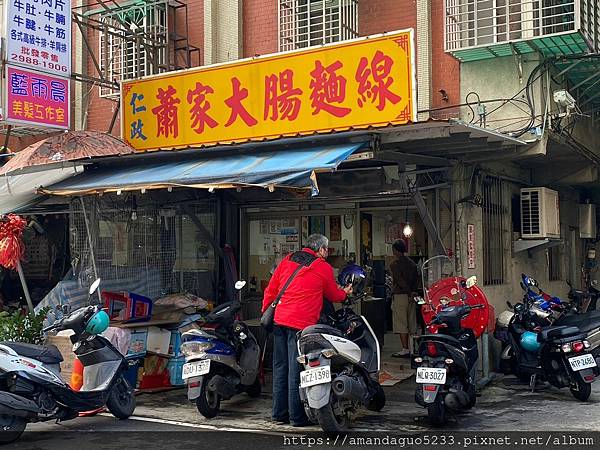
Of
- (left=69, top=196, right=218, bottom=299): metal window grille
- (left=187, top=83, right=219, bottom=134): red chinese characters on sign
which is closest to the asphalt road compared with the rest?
(left=69, top=196, right=218, bottom=299): metal window grille

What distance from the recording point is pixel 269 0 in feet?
40.7

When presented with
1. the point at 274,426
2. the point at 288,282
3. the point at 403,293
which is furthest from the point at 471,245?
the point at 274,426

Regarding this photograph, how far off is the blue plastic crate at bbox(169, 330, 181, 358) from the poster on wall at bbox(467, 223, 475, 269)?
4049 millimetres

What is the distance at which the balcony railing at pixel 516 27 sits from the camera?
Answer: 926cm

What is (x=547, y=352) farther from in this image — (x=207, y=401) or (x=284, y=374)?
(x=207, y=401)

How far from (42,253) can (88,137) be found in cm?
474

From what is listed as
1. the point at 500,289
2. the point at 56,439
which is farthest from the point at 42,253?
the point at 500,289

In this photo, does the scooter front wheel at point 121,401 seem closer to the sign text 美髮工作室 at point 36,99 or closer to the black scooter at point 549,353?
the black scooter at point 549,353

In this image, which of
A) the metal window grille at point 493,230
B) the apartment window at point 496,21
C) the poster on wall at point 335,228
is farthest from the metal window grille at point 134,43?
the metal window grille at point 493,230

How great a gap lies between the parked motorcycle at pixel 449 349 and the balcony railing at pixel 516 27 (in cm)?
360

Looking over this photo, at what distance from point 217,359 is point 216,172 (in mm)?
2134

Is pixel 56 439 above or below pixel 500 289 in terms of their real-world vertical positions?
below

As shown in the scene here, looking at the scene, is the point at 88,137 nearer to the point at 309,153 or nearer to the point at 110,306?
the point at 110,306

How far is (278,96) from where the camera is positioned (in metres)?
9.54
